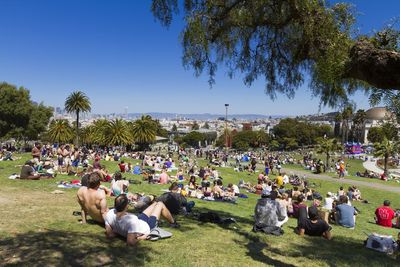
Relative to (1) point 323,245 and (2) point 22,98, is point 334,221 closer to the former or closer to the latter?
(1) point 323,245

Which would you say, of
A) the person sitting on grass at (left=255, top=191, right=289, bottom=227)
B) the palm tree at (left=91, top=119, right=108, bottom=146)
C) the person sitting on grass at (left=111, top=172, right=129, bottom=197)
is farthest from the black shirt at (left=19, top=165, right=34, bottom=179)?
the palm tree at (left=91, top=119, right=108, bottom=146)

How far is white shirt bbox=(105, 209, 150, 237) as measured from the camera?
671cm

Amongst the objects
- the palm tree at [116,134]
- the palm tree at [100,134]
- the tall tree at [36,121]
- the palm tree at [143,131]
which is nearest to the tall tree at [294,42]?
the tall tree at [36,121]

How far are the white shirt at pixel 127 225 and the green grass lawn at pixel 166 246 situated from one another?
0.73 ft

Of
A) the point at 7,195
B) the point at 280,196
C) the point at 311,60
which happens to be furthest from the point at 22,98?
the point at 311,60

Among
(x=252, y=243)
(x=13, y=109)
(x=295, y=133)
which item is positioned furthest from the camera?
(x=295, y=133)

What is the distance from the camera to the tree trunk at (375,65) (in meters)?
4.46

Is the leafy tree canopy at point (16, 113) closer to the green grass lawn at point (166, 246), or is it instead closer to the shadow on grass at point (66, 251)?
the green grass lawn at point (166, 246)

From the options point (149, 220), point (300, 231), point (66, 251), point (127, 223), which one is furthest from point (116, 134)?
point (66, 251)

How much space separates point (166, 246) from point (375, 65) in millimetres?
4768

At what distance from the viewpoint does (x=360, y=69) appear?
4.93 metres

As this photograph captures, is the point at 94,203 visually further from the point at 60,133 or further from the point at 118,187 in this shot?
the point at 60,133

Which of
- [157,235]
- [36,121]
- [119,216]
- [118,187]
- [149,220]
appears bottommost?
[118,187]

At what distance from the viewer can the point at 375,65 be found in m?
4.64
